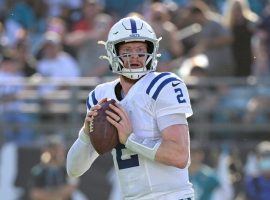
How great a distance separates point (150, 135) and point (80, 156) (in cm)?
50

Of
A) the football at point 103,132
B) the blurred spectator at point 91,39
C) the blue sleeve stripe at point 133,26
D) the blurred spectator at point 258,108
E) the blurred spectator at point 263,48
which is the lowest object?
the football at point 103,132

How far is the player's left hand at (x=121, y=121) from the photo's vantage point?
5.10 m

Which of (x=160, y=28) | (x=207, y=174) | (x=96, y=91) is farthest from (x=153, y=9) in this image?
(x=96, y=91)

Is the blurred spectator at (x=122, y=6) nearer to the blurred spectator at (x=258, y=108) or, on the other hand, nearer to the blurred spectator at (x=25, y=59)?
the blurred spectator at (x=25, y=59)

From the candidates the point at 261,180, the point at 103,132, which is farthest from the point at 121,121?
the point at 261,180

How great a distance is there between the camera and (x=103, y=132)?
5094 mm

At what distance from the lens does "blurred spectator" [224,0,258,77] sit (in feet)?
37.0

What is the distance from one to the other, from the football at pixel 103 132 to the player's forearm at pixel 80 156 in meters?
0.23

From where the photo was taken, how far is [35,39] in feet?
40.2

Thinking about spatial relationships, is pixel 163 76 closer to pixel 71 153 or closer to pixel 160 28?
pixel 71 153

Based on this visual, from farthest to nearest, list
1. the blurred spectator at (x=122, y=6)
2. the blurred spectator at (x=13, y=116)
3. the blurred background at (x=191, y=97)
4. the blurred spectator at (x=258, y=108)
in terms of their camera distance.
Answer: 1. the blurred spectator at (x=122, y=6)
2. the blurred spectator at (x=258, y=108)
3. the blurred spectator at (x=13, y=116)
4. the blurred background at (x=191, y=97)

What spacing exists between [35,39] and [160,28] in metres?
1.95

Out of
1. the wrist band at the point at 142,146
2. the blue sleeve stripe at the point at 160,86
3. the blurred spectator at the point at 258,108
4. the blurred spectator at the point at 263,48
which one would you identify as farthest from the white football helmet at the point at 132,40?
the blurred spectator at the point at 263,48

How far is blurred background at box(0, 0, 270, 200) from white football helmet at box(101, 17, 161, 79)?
16.3 ft
